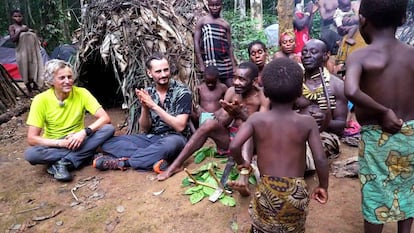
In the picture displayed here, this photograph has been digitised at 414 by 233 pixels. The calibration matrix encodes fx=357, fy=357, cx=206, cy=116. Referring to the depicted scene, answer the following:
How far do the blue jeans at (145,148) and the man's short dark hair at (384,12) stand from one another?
2.42 meters

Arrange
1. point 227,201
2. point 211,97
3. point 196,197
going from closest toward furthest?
point 227,201
point 196,197
point 211,97

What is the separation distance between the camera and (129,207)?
3279 millimetres

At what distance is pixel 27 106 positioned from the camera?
7.36 m

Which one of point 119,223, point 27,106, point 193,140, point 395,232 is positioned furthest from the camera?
point 27,106

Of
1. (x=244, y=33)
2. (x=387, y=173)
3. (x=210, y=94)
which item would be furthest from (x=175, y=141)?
(x=244, y=33)

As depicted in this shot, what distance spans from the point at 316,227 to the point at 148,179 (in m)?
1.77

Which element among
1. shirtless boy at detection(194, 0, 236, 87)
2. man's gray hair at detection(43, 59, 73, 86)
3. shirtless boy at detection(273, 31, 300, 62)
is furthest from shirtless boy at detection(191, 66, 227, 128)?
man's gray hair at detection(43, 59, 73, 86)

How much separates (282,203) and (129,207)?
67.6 inches

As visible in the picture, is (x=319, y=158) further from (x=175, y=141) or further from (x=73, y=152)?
(x=73, y=152)

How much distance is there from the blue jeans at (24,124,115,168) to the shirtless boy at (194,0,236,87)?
1.69 m

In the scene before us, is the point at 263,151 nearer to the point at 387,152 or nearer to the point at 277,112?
the point at 277,112

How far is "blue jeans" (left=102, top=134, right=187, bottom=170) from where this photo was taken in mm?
3879

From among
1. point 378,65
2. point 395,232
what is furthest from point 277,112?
point 395,232

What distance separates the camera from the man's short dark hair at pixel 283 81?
2002mm
